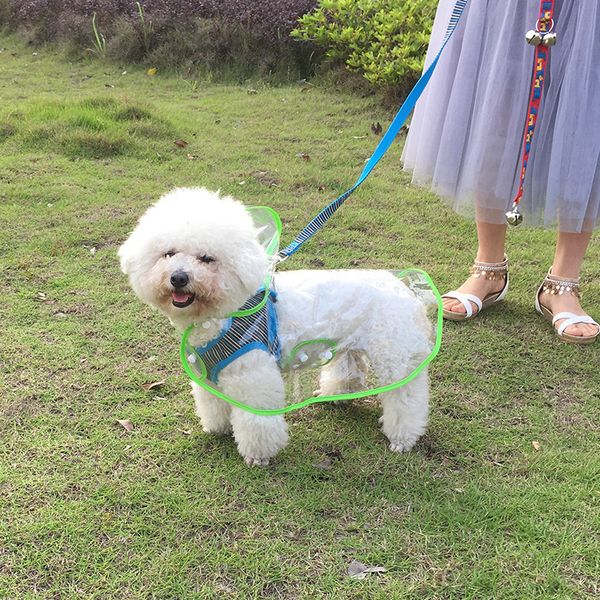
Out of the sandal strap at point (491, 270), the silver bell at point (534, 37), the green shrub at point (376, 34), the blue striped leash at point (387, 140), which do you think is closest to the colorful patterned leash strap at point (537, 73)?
the silver bell at point (534, 37)

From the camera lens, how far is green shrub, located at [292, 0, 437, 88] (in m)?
6.48

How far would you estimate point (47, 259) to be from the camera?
384cm

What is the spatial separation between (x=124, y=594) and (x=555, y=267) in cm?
259

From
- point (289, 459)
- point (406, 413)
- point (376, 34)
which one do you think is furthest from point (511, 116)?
point (376, 34)

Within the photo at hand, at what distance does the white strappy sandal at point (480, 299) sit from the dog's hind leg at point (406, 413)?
894 millimetres

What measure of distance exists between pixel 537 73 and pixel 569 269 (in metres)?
1.07

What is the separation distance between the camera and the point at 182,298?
208 centimetres

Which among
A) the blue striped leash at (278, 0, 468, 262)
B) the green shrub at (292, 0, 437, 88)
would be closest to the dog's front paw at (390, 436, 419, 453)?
the blue striped leash at (278, 0, 468, 262)

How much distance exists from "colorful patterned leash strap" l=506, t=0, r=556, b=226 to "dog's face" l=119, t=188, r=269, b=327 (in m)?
1.37

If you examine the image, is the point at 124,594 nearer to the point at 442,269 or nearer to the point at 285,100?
the point at 442,269

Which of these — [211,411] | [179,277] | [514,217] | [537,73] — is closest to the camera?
[179,277]

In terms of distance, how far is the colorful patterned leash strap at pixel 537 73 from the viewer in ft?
8.47

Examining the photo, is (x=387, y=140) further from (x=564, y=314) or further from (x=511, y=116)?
(x=564, y=314)

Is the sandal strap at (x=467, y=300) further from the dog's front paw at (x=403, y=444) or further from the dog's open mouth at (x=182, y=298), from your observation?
the dog's open mouth at (x=182, y=298)
